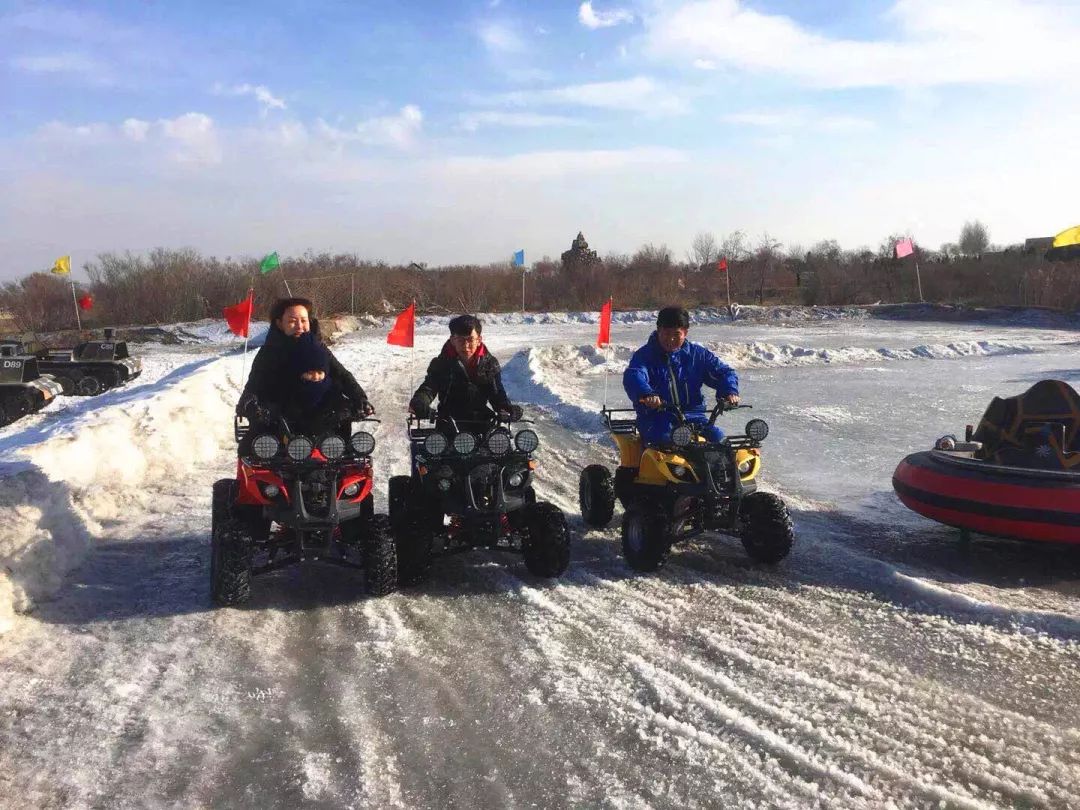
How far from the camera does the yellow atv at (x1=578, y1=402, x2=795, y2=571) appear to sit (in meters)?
→ 5.59

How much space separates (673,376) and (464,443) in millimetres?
1851

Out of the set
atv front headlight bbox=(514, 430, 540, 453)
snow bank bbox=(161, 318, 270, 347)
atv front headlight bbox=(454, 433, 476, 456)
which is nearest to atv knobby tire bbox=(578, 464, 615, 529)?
atv front headlight bbox=(514, 430, 540, 453)

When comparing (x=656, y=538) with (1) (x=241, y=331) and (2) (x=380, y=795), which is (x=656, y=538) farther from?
(1) (x=241, y=331)

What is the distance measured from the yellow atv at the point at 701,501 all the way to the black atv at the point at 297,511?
1683mm

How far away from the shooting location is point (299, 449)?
4.93 meters

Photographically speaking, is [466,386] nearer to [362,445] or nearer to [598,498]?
[362,445]

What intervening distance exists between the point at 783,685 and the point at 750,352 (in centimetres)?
1931

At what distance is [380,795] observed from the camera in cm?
315

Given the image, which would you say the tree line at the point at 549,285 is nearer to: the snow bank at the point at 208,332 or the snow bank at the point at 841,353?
the snow bank at the point at 208,332

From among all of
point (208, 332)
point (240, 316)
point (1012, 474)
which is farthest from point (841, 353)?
point (208, 332)

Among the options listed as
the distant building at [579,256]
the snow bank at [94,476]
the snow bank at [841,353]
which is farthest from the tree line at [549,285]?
the snow bank at [94,476]

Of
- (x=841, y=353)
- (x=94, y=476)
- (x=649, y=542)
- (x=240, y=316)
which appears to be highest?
(x=240, y=316)

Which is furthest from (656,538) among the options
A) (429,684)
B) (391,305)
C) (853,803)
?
(391,305)

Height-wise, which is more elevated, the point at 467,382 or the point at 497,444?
the point at 467,382
